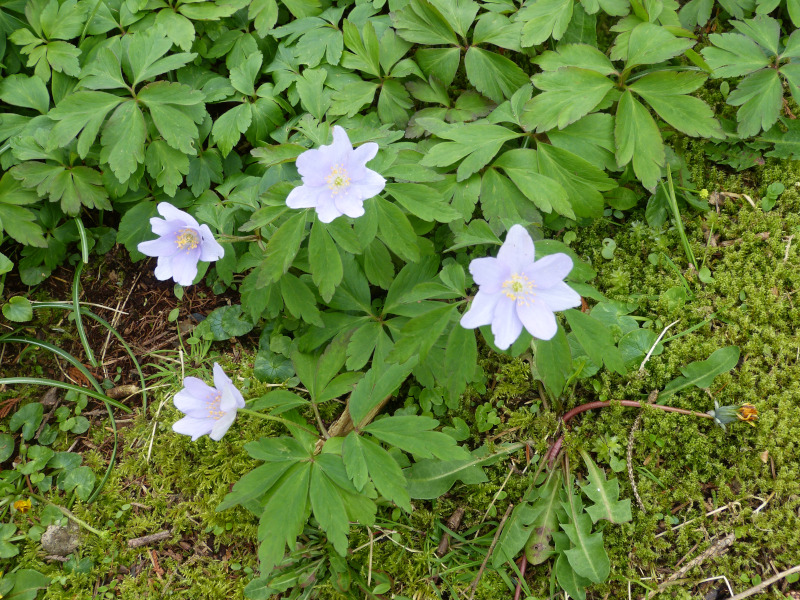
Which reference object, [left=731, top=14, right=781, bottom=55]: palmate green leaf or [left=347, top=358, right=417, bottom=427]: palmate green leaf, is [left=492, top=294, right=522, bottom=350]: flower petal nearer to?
[left=347, top=358, right=417, bottom=427]: palmate green leaf

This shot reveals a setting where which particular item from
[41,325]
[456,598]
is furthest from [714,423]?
[41,325]

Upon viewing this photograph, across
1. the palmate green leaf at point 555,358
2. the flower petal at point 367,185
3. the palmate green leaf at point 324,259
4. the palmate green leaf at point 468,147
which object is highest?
the flower petal at point 367,185

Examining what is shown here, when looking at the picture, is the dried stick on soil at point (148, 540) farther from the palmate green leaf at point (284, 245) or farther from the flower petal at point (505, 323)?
the flower petal at point (505, 323)

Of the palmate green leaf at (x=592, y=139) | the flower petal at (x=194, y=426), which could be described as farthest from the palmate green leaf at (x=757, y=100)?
the flower petal at (x=194, y=426)

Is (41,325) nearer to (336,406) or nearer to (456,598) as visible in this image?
(336,406)

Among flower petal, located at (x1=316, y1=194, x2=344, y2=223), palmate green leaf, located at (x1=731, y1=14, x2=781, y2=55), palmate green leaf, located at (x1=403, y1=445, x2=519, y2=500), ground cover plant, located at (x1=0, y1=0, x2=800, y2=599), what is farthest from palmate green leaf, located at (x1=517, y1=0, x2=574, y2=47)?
palmate green leaf, located at (x1=403, y1=445, x2=519, y2=500)
